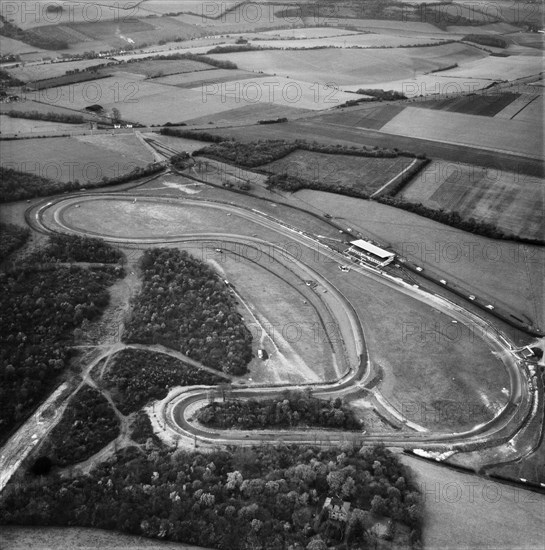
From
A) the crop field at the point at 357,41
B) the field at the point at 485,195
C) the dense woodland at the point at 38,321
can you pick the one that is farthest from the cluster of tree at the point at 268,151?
the crop field at the point at 357,41

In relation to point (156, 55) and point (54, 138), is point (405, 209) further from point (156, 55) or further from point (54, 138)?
point (156, 55)

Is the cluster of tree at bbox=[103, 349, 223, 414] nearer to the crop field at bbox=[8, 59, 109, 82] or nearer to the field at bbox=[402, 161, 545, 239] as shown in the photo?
the field at bbox=[402, 161, 545, 239]

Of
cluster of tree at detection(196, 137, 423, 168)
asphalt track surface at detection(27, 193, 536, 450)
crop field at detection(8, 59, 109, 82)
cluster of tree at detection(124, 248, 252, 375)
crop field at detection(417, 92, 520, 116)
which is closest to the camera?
asphalt track surface at detection(27, 193, 536, 450)

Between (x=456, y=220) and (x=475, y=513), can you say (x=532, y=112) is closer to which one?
(x=456, y=220)

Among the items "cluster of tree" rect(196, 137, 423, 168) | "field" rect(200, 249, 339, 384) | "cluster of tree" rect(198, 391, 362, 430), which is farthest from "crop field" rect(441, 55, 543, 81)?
"cluster of tree" rect(198, 391, 362, 430)

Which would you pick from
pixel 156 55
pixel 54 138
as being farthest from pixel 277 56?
pixel 54 138

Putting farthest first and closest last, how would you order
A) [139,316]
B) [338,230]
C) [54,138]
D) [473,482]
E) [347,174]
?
[54,138] < [347,174] < [338,230] < [139,316] < [473,482]

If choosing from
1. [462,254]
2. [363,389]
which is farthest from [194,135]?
[363,389]

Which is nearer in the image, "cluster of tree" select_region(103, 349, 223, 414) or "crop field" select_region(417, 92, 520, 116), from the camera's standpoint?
"cluster of tree" select_region(103, 349, 223, 414)
